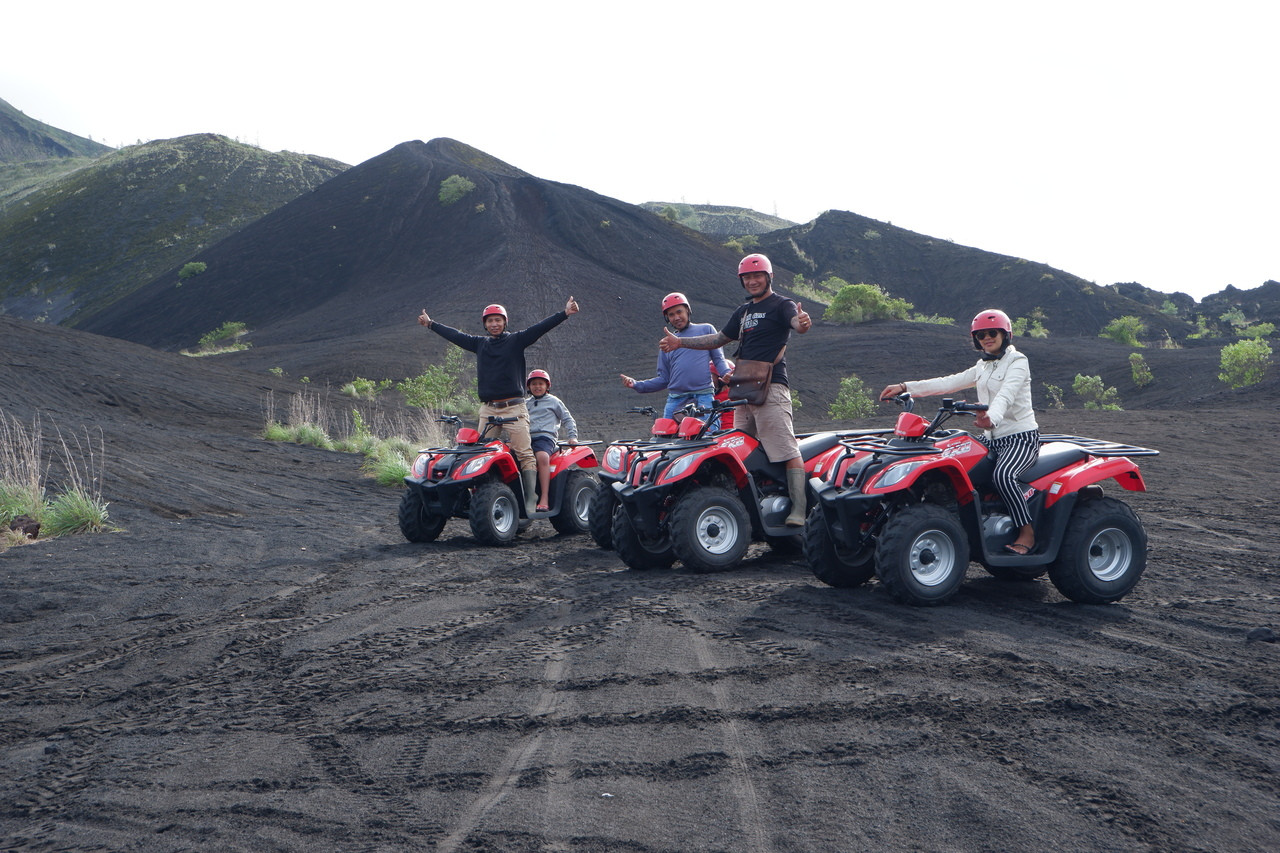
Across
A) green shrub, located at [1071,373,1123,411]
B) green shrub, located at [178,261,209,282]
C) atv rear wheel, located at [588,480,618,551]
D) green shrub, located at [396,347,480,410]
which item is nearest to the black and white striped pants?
atv rear wheel, located at [588,480,618,551]

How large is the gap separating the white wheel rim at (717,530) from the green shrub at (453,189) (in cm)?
5701

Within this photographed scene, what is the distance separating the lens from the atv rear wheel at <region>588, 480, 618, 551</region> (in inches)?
347

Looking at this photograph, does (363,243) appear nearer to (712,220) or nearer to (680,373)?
(680,373)

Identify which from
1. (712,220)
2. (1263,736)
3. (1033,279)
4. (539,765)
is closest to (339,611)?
(539,765)

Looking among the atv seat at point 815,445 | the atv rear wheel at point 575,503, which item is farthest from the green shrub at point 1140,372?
the atv seat at point 815,445

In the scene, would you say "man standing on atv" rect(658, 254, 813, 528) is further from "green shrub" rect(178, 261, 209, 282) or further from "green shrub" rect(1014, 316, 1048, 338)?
"green shrub" rect(178, 261, 209, 282)

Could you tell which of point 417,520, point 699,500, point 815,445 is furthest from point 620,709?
point 417,520

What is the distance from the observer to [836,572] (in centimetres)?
657

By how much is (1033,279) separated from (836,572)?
65.3 meters

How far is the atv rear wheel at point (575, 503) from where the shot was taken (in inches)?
404

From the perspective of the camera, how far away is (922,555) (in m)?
Result: 6.06

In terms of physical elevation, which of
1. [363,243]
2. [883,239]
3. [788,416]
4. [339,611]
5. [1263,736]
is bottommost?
[339,611]

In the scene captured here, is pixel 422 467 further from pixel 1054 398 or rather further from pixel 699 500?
pixel 1054 398

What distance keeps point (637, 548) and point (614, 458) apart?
1351 mm
